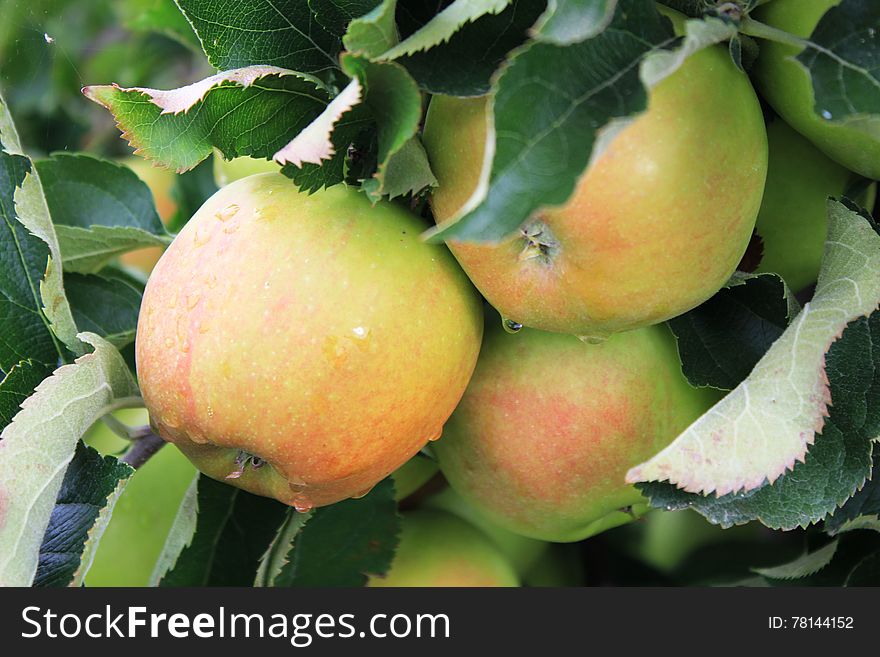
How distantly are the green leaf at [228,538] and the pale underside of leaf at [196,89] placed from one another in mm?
339

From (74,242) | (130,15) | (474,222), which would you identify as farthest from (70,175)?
(474,222)

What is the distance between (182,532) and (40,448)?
0.73 feet

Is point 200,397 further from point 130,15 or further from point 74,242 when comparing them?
point 130,15

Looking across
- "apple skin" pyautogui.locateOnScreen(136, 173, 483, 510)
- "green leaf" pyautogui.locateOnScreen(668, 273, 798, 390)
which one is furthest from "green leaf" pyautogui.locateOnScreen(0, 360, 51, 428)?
"green leaf" pyautogui.locateOnScreen(668, 273, 798, 390)

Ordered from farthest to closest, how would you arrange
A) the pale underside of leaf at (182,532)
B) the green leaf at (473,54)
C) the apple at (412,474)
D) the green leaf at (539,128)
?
the apple at (412,474)
the pale underside of leaf at (182,532)
the green leaf at (473,54)
the green leaf at (539,128)

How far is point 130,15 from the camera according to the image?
1.27 meters

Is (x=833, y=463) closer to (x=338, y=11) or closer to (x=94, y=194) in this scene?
(x=338, y=11)

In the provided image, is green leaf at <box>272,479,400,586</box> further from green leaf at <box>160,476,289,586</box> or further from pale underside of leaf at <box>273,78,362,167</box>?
pale underside of leaf at <box>273,78,362,167</box>

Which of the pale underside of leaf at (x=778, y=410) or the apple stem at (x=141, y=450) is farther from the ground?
the pale underside of leaf at (x=778, y=410)

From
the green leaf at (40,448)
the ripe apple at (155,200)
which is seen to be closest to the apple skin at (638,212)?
the green leaf at (40,448)

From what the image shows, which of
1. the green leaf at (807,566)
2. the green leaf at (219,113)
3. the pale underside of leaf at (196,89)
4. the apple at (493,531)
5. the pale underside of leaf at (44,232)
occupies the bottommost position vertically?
the apple at (493,531)

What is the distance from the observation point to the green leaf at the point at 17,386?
1.95 feet

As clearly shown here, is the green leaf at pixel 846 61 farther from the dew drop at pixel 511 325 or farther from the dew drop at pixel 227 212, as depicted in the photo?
the dew drop at pixel 227 212

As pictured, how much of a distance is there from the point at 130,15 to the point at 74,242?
1.96 feet
